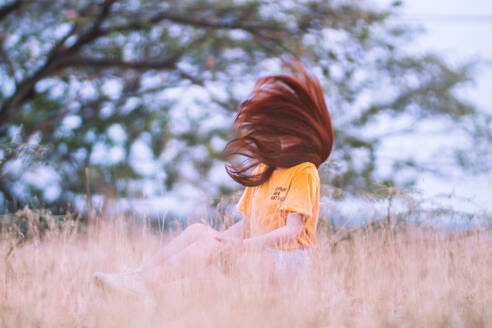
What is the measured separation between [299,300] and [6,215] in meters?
3.28

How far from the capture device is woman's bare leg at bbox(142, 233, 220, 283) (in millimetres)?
2857

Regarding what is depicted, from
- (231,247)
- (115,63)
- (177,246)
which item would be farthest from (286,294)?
(115,63)

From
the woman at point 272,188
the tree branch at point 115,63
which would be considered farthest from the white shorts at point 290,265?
the tree branch at point 115,63

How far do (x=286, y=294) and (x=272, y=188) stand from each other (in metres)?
0.72

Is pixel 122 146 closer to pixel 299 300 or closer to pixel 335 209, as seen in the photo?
pixel 335 209

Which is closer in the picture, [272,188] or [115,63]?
[272,188]

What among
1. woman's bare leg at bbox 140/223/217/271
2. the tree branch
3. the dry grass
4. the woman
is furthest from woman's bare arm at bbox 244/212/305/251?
the tree branch

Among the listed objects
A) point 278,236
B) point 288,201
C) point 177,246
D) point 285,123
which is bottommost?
point 177,246

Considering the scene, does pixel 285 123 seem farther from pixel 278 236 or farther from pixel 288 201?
pixel 278 236

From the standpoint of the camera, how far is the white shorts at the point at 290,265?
2.84 meters

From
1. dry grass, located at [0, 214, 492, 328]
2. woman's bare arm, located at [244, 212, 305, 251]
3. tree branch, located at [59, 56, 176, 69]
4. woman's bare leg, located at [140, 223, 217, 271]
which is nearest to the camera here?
dry grass, located at [0, 214, 492, 328]

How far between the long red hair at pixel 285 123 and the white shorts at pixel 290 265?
0.54 m

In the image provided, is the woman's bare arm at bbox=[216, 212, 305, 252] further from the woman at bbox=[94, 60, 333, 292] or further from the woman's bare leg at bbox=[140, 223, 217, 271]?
the woman's bare leg at bbox=[140, 223, 217, 271]

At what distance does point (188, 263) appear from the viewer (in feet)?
9.40
